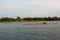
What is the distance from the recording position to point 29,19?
175 meters

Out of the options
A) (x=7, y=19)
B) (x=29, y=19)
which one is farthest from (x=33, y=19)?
(x=7, y=19)

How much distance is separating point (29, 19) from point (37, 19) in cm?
822

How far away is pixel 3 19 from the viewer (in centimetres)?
17062

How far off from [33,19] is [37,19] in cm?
488

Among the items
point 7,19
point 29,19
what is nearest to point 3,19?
point 7,19

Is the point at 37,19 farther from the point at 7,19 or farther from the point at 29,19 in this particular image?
the point at 7,19

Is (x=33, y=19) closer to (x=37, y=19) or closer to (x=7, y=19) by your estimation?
(x=37, y=19)

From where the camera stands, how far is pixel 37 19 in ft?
571

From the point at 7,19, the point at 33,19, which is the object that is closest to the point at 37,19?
the point at 33,19

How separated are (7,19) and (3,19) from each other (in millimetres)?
4394

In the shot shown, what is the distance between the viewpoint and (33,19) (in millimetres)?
176875

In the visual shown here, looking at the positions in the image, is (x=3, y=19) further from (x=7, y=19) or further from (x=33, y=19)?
(x=33, y=19)

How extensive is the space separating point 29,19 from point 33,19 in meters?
4.61
